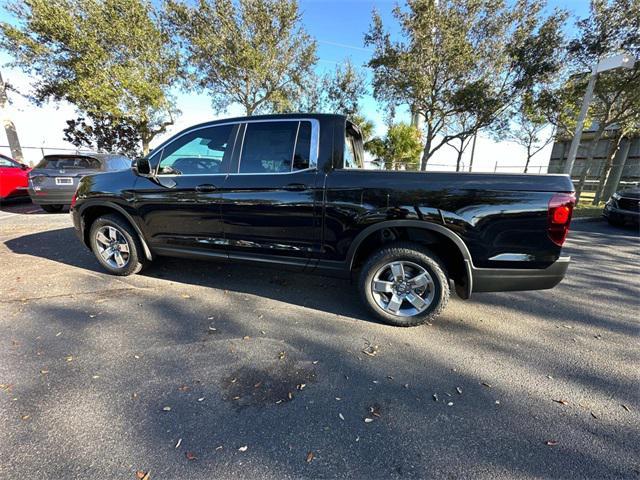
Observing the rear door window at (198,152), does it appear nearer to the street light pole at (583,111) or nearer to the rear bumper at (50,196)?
the rear bumper at (50,196)

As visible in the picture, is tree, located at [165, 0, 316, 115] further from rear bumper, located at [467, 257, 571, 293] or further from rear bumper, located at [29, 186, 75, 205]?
rear bumper, located at [467, 257, 571, 293]

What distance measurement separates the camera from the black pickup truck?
2584 millimetres

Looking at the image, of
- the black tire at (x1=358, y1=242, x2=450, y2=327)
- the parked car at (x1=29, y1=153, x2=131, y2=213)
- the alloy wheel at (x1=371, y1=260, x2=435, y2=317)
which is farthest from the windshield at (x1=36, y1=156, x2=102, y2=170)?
the alloy wheel at (x1=371, y1=260, x2=435, y2=317)

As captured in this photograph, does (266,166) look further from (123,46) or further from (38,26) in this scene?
(38,26)

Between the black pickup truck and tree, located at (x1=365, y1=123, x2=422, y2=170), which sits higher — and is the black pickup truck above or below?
below

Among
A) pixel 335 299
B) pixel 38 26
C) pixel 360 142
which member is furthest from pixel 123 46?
pixel 335 299

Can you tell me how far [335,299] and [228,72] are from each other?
13262 millimetres

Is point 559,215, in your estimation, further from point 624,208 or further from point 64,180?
point 64,180

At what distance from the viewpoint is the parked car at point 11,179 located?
8.10 m

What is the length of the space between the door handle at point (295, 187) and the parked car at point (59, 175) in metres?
6.10

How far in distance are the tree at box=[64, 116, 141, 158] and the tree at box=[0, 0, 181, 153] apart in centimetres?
316

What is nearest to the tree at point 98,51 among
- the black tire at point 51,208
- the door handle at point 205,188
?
the black tire at point 51,208

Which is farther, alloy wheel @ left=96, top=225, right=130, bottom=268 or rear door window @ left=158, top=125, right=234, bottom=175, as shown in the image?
alloy wheel @ left=96, top=225, right=130, bottom=268

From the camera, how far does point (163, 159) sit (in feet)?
11.6
